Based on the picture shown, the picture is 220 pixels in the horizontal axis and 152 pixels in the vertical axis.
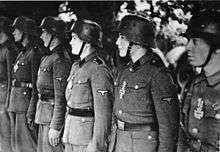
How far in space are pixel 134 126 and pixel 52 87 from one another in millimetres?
1662

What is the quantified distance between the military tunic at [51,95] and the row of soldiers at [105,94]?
0.04ft

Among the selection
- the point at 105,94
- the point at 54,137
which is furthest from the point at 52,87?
the point at 105,94

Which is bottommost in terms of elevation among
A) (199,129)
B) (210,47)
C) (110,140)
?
(110,140)

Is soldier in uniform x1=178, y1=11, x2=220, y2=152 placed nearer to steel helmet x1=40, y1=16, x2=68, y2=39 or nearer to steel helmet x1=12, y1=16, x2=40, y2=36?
steel helmet x1=40, y1=16, x2=68, y2=39

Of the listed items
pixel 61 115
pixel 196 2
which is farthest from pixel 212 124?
pixel 196 2

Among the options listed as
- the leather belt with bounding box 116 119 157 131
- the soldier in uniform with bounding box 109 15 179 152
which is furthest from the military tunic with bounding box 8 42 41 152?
the leather belt with bounding box 116 119 157 131

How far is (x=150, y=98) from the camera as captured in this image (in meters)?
4.15

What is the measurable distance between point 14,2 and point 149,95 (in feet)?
19.9

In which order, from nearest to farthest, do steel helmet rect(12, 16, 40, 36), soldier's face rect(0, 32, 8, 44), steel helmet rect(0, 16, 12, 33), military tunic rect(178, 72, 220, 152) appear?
military tunic rect(178, 72, 220, 152)
steel helmet rect(12, 16, 40, 36)
soldier's face rect(0, 32, 8, 44)
steel helmet rect(0, 16, 12, 33)

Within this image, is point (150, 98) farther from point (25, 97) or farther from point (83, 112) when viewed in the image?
point (25, 97)

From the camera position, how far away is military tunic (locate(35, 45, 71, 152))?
5297mm

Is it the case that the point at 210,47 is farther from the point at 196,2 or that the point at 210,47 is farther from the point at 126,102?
the point at 196,2

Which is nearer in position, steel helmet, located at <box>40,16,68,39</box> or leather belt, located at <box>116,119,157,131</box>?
leather belt, located at <box>116,119,157,131</box>

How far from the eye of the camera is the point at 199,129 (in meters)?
3.89
